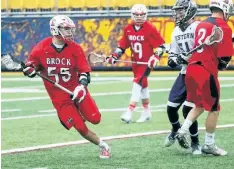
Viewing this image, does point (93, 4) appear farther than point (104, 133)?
Yes

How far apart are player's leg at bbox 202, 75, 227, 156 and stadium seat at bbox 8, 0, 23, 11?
1725 centimetres

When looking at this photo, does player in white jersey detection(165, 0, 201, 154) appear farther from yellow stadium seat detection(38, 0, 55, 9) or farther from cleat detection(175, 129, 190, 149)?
yellow stadium seat detection(38, 0, 55, 9)

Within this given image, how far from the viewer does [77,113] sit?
9.52 metres

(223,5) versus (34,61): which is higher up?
(223,5)

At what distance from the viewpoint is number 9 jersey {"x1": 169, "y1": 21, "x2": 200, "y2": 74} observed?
389 inches

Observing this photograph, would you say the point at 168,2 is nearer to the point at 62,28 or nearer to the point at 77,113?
the point at 62,28

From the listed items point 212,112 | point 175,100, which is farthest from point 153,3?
point 212,112

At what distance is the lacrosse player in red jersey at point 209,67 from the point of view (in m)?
9.25

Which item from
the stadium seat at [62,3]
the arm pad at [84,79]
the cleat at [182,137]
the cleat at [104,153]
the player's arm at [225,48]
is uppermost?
the player's arm at [225,48]

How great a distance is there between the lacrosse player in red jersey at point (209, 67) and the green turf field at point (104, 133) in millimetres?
466

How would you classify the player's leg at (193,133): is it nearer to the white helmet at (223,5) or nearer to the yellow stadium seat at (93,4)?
the white helmet at (223,5)

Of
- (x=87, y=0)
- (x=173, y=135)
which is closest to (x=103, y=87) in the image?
(x=87, y=0)

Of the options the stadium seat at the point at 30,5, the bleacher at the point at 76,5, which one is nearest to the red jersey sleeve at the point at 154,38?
the bleacher at the point at 76,5

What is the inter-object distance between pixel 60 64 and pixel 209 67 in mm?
1734
